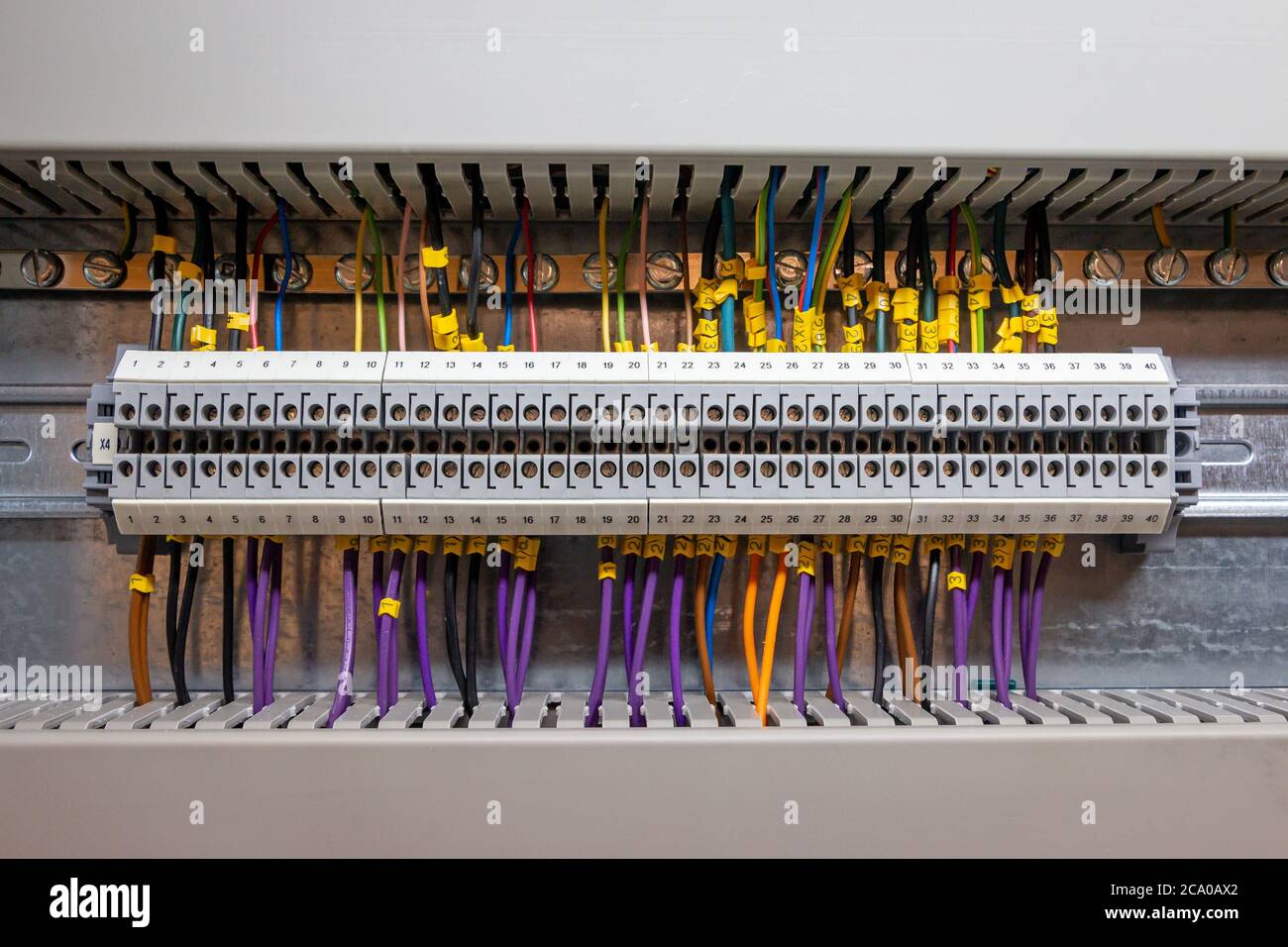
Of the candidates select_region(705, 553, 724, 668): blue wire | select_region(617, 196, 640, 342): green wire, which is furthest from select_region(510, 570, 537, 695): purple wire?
select_region(617, 196, 640, 342): green wire

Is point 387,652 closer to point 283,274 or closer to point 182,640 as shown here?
point 182,640

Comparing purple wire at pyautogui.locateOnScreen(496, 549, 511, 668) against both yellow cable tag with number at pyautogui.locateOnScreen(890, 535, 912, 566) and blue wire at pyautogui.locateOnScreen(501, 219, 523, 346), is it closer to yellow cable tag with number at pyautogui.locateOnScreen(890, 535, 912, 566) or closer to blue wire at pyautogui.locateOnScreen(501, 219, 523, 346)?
blue wire at pyautogui.locateOnScreen(501, 219, 523, 346)

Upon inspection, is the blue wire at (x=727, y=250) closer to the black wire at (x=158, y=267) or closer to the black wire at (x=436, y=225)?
the black wire at (x=436, y=225)

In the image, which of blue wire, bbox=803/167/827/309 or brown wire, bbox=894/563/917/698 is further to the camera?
brown wire, bbox=894/563/917/698

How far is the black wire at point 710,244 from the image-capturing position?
2.83 feet

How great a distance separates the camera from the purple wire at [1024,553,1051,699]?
35.8 inches

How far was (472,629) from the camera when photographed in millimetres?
874

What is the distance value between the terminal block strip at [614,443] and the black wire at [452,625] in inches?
3.4

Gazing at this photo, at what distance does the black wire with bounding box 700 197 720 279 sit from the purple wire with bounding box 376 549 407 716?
0.52m

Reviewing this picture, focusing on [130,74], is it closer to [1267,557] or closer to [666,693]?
[666,693]

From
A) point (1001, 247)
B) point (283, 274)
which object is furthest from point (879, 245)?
point (283, 274)

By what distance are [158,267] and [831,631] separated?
3.19 ft
